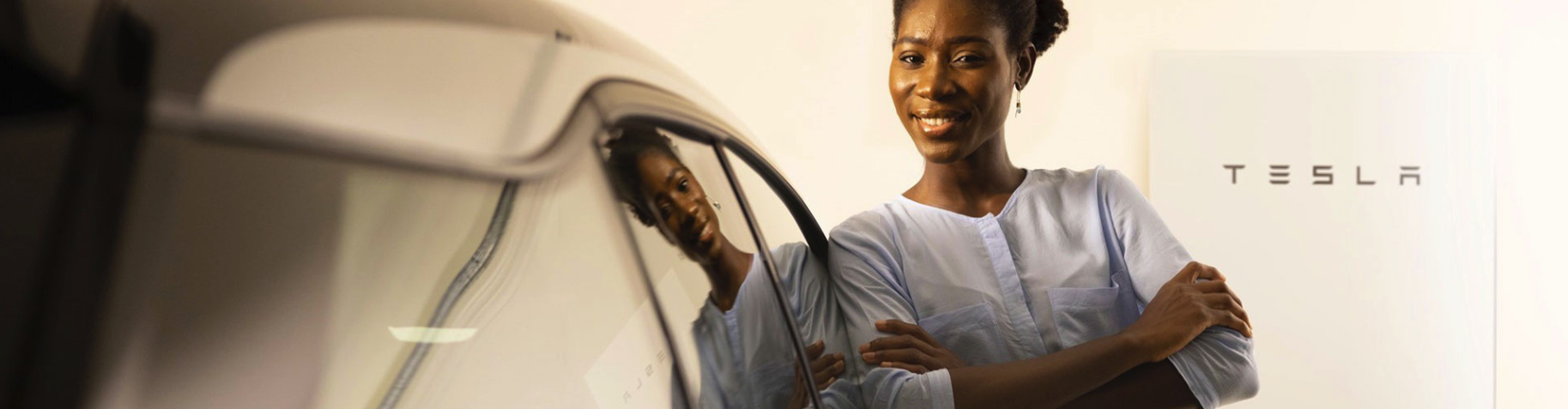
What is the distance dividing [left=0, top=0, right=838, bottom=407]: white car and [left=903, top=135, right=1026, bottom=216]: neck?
1.17 metres

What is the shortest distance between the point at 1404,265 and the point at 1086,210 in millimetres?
1733

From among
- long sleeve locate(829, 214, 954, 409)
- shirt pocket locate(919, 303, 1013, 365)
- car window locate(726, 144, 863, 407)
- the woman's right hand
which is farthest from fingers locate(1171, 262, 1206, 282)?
car window locate(726, 144, 863, 407)

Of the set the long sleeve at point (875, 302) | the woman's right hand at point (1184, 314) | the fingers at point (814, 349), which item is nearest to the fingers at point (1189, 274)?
the woman's right hand at point (1184, 314)

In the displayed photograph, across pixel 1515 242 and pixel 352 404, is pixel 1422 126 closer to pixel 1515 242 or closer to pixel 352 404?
pixel 1515 242

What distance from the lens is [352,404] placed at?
1.28 ft

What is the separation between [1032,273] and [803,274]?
0.60 meters

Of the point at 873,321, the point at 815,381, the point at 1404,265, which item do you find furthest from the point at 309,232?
the point at 1404,265

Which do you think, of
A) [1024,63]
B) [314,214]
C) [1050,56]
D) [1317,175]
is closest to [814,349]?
[314,214]

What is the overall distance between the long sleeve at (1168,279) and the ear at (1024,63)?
0.64ft

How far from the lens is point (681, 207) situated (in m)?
0.68

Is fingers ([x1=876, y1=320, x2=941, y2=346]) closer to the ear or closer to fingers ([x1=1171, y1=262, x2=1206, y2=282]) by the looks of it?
fingers ([x1=1171, y1=262, x2=1206, y2=282])

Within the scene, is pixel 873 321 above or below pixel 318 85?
below

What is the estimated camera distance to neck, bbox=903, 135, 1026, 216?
1.70m

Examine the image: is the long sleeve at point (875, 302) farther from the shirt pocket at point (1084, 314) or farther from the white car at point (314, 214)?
the white car at point (314, 214)
